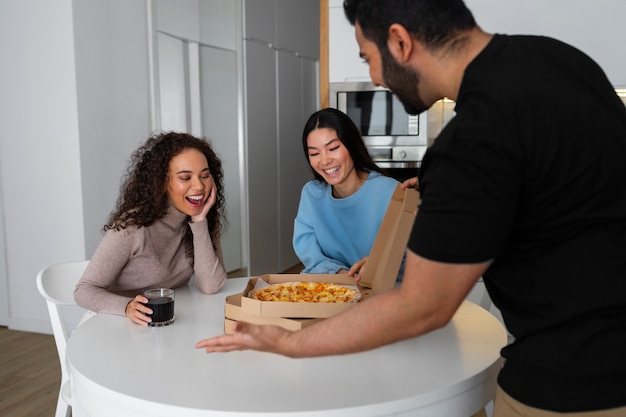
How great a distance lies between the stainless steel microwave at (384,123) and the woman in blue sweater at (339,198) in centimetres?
121

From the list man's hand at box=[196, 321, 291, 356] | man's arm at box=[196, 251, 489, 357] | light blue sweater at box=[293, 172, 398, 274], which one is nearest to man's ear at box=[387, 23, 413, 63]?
man's arm at box=[196, 251, 489, 357]

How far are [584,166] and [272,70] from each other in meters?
4.79

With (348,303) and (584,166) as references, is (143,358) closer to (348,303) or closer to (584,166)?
(348,303)

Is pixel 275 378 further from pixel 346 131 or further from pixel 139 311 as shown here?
pixel 346 131

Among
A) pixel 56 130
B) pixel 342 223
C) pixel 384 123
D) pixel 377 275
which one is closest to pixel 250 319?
pixel 377 275

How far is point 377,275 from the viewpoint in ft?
5.59

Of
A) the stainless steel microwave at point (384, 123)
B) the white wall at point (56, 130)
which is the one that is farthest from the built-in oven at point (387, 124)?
the white wall at point (56, 130)

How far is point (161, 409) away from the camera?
1.21m

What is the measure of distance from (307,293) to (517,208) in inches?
34.6

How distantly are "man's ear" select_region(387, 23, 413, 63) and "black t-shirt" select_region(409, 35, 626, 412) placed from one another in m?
0.10

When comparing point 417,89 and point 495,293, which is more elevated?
point 417,89

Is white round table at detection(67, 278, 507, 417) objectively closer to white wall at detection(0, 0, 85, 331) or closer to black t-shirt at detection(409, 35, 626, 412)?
black t-shirt at detection(409, 35, 626, 412)

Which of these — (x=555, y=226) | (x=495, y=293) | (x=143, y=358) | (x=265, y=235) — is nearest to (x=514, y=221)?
(x=555, y=226)

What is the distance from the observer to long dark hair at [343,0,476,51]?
1.00 m
